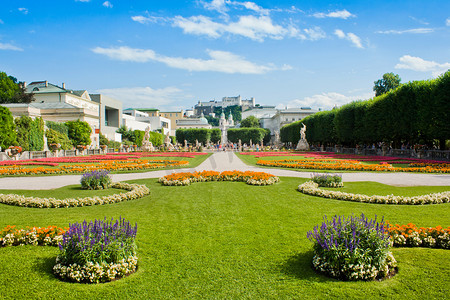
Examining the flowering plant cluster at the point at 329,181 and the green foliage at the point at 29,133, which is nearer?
the flowering plant cluster at the point at 329,181

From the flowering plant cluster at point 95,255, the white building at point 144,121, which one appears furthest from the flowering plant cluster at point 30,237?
the white building at point 144,121

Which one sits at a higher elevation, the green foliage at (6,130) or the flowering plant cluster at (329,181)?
the green foliage at (6,130)

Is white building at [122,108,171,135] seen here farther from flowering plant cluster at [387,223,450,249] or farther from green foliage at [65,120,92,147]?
flowering plant cluster at [387,223,450,249]

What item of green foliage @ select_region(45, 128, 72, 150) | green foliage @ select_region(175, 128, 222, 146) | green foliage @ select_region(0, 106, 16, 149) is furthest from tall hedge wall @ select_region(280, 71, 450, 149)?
green foliage @ select_region(175, 128, 222, 146)

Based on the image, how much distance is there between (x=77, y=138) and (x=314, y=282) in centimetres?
5111

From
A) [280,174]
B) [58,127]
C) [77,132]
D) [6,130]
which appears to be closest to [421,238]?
[280,174]

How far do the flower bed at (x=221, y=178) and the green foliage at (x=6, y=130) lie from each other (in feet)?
84.1

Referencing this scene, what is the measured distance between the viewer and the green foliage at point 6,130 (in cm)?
3125

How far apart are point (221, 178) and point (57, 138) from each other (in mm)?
34908

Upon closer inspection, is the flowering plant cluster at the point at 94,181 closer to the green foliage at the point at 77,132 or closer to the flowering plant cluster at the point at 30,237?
the flowering plant cluster at the point at 30,237

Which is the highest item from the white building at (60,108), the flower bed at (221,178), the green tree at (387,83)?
the green tree at (387,83)

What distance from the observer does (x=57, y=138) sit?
1646 inches

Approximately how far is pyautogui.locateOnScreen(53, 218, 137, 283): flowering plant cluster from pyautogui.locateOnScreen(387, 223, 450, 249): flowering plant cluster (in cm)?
449

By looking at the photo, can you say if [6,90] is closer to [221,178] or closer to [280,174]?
[221,178]
